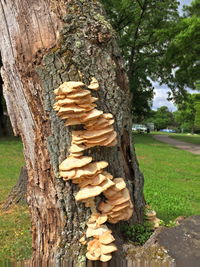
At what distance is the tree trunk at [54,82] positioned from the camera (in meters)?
2.21

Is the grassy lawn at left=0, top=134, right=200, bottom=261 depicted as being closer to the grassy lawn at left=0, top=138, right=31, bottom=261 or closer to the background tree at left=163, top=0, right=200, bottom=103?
the grassy lawn at left=0, top=138, right=31, bottom=261

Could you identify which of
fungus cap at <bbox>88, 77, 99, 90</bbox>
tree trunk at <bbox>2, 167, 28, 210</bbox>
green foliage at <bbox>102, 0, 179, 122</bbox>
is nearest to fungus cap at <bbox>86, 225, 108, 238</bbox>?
fungus cap at <bbox>88, 77, 99, 90</bbox>

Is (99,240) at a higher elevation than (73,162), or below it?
below

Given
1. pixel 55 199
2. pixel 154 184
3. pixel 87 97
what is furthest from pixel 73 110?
pixel 154 184

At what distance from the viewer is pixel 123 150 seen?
254cm

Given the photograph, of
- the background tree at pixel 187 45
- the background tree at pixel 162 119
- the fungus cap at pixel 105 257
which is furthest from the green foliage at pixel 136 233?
the background tree at pixel 162 119

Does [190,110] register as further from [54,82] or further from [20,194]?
[54,82]

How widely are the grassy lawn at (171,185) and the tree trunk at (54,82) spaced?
332 centimetres

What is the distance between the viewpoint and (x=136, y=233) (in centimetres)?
247

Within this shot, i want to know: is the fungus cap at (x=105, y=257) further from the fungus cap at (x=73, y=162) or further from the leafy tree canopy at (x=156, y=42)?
the leafy tree canopy at (x=156, y=42)

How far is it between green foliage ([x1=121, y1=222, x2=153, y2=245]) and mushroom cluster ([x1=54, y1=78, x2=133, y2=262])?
0.32 meters

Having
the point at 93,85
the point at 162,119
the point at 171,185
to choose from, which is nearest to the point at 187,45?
the point at 171,185

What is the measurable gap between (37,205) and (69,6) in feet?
5.75

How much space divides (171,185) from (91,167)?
7.22 metres
